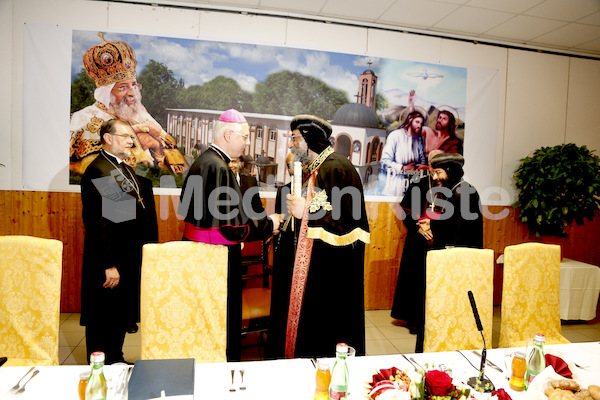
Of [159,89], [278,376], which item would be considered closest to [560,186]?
[278,376]

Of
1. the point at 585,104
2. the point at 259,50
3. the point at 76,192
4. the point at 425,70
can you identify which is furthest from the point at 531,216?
the point at 76,192

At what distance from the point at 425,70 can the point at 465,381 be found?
11.9ft

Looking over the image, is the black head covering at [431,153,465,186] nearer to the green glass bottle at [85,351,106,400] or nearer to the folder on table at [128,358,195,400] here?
the folder on table at [128,358,195,400]

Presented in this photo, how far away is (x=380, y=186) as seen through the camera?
4.20 m

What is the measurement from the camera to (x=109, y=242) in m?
2.65

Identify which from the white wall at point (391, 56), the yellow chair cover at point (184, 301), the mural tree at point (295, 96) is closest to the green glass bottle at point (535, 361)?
the yellow chair cover at point (184, 301)

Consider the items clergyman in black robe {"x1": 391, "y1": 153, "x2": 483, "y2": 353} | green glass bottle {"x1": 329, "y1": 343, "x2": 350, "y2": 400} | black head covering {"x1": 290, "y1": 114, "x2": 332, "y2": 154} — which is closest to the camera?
green glass bottle {"x1": 329, "y1": 343, "x2": 350, "y2": 400}

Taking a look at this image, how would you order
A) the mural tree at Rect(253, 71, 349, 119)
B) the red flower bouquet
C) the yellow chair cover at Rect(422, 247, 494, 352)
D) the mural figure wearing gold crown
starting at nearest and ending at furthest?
the red flower bouquet
the yellow chair cover at Rect(422, 247, 494, 352)
the mural figure wearing gold crown
the mural tree at Rect(253, 71, 349, 119)

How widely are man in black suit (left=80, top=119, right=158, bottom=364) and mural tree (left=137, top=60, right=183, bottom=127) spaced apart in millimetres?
840

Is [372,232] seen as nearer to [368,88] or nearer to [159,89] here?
[368,88]

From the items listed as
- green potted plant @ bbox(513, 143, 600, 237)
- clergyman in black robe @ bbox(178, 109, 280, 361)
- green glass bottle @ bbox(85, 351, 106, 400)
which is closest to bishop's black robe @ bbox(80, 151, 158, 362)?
clergyman in black robe @ bbox(178, 109, 280, 361)

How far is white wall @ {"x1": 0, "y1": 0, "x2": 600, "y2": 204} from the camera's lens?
11.7 ft

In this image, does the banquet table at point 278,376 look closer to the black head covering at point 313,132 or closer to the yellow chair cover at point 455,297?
the yellow chair cover at point 455,297

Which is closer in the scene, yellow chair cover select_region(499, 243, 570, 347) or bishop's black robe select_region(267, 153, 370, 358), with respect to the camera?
yellow chair cover select_region(499, 243, 570, 347)
